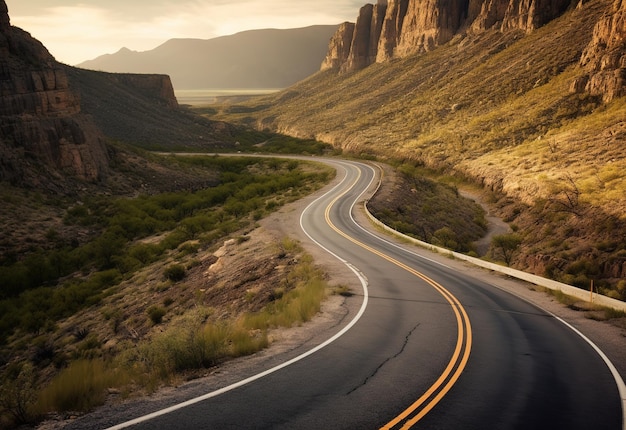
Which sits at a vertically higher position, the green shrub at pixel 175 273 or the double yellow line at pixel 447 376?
the double yellow line at pixel 447 376

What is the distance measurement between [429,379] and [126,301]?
18876 mm

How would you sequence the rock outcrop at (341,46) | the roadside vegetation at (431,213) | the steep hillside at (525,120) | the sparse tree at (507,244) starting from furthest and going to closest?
the rock outcrop at (341,46) < the roadside vegetation at (431,213) < the sparse tree at (507,244) < the steep hillside at (525,120)

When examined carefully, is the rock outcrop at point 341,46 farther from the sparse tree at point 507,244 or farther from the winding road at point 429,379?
the winding road at point 429,379

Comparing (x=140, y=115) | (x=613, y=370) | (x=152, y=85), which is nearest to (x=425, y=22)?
(x=152, y=85)

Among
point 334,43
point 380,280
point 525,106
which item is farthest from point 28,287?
point 334,43

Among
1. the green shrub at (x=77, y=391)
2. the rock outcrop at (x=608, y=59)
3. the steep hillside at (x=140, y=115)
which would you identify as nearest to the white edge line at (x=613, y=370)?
the green shrub at (x=77, y=391)

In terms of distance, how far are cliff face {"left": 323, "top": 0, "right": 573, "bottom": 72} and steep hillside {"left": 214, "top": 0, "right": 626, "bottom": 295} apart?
562 millimetres

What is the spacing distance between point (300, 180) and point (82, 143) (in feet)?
88.2

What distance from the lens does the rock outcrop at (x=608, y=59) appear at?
169ft

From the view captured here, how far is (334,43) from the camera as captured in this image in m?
184

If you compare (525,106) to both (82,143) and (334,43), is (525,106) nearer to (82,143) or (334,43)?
(82,143)

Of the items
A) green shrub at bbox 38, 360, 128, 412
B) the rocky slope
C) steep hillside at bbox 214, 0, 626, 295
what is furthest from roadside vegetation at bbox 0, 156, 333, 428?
steep hillside at bbox 214, 0, 626, 295

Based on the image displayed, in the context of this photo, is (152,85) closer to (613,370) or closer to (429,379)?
(429,379)

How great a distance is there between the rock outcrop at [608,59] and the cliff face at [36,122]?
6361 centimetres
